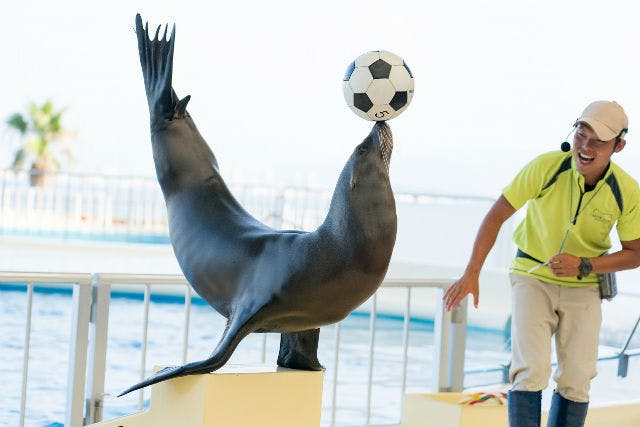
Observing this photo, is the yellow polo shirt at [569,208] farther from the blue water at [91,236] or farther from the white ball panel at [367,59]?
the blue water at [91,236]

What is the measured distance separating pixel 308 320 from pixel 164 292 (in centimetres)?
1208

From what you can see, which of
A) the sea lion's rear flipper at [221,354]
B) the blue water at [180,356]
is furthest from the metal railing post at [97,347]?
the blue water at [180,356]

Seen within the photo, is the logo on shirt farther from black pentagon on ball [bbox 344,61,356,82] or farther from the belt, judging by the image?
black pentagon on ball [bbox 344,61,356,82]

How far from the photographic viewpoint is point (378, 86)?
218cm

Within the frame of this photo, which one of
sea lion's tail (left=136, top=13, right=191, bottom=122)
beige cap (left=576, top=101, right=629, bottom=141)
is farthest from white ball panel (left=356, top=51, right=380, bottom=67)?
beige cap (left=576, top=101, right=629, bottom=141)

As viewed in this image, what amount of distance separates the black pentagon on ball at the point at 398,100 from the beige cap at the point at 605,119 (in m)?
1.32

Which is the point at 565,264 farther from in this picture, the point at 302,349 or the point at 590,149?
the point at 302,349

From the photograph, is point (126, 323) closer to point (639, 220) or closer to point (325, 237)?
point (639, 220)

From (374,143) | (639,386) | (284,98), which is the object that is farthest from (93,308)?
(284,98)

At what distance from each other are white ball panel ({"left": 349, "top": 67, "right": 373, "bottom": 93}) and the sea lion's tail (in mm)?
491

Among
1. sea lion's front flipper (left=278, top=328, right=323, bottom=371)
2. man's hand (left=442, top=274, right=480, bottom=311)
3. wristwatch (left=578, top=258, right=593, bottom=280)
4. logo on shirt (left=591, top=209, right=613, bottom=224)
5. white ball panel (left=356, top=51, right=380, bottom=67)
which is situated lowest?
sea lion's front flipper (left=278, top=328, right=323, bottom=371)

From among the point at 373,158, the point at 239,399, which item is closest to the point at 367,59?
the point at 373,158

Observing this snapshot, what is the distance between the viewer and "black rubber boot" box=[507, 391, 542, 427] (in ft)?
11.6

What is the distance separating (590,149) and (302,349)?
1375 mm
